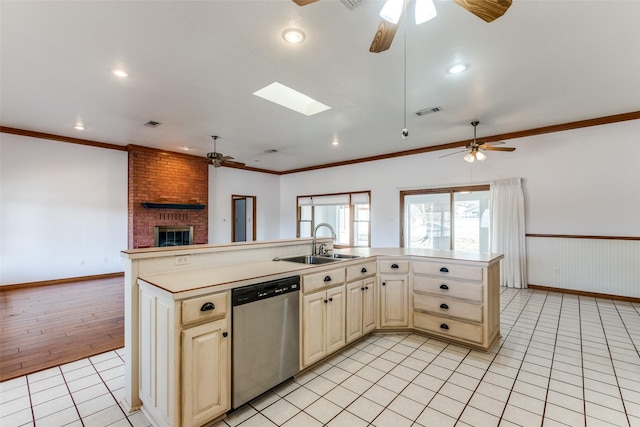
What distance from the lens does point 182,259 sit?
219cm

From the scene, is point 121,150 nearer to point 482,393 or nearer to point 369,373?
point 369,373

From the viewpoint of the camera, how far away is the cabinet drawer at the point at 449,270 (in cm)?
273

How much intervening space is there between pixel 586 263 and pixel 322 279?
15.7 ft

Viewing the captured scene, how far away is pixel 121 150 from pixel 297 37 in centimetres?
560

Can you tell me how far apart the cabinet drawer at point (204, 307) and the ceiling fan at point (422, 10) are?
1.66 meters

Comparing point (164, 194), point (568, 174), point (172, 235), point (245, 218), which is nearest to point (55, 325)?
point (172, 235)

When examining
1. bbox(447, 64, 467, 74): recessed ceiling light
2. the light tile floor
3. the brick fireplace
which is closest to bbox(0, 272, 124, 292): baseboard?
the brick fireplace

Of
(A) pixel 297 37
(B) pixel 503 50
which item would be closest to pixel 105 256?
(A) pixel 297 37

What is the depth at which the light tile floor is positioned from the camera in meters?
1.84

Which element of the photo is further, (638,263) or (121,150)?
(121,150)

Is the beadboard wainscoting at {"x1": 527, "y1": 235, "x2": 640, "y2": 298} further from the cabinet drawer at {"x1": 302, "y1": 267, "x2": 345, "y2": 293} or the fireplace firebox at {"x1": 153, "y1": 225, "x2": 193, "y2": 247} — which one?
the fireplace firebox at {"x1": 153, "y1": 225, "x2": 193, "y2": 247}

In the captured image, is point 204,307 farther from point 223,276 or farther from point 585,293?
point 585,293

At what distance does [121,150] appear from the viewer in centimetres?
618

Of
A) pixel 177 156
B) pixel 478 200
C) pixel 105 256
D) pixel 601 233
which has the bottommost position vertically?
pixel 105 256
